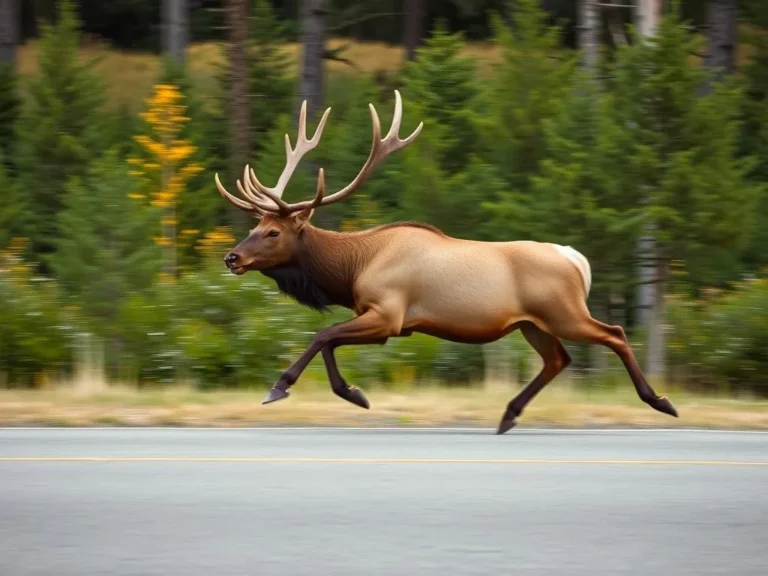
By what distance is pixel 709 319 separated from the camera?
1688 cm

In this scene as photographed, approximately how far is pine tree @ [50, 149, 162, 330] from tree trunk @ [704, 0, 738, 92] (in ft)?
38.4

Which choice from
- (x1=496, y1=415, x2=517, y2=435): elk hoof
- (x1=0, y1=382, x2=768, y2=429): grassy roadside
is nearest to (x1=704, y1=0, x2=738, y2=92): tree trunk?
(x1=0, y1=382, x2=768, y2=429): grassy roadside

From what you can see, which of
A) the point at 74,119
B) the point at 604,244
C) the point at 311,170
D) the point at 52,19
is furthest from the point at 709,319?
the point at 52,19

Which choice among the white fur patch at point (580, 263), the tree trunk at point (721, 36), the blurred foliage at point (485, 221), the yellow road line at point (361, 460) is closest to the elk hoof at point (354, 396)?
the yellow road line at point (361, 460)

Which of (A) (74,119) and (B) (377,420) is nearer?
(B) (377,420)

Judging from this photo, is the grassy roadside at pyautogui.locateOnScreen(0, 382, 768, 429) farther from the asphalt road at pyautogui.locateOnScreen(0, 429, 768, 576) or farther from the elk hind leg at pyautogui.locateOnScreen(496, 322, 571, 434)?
the asphalt road at pyautogui.locateOnScreen(0, 429, 768, 576)

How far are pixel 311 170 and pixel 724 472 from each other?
16.5 m

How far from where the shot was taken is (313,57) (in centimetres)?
2530

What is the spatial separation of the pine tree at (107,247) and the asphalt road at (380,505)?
7657 millimetres

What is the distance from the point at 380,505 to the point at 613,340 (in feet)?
14.2

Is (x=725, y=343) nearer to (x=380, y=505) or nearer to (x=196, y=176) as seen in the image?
(x=380, y=505)

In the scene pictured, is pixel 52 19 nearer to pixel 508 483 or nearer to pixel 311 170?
pixel 311 170

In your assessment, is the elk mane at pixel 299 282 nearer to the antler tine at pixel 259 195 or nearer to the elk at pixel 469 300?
the elk at pixel 469 300

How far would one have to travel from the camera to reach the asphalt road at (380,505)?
6355 mm
